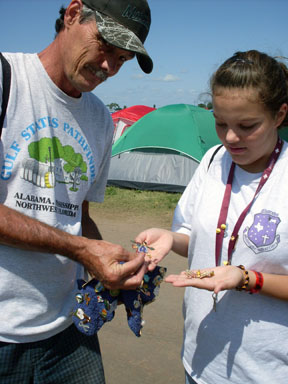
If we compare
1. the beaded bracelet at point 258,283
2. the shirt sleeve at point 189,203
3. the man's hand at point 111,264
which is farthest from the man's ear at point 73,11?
the beaded bracelet at point 258,283

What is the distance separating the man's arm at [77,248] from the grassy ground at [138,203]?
6208mm

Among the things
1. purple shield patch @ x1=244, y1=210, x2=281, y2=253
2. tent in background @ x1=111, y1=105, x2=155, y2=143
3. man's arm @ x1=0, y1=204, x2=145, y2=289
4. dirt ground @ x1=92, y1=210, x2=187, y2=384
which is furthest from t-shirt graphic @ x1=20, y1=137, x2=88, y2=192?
tent in background @ x1=111, y1=105, x2=155, y2=143

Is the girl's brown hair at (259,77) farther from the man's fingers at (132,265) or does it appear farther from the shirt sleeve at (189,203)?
the man's fingers at (132,265)

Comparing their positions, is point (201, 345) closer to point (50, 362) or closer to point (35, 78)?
point (50, 362)

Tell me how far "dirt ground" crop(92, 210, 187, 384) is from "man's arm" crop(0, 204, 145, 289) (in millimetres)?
1807

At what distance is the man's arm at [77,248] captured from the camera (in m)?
1.62

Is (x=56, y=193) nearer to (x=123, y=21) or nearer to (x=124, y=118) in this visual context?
(x=123, y=21)

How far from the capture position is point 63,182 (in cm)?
191

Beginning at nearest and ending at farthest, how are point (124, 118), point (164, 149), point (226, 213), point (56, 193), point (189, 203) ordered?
point (226, 213), point (56, 193), point (189, 203), point (164, 149), point (124, 118)

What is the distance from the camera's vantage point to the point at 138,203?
8734 millimetres

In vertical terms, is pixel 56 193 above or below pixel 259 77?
below

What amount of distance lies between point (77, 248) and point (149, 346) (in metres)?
2.24

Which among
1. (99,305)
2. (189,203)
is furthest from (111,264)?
(189,203)

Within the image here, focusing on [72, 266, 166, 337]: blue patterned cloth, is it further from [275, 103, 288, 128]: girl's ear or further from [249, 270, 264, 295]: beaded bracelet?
[275, 103, 288, 128]: girl's ear
